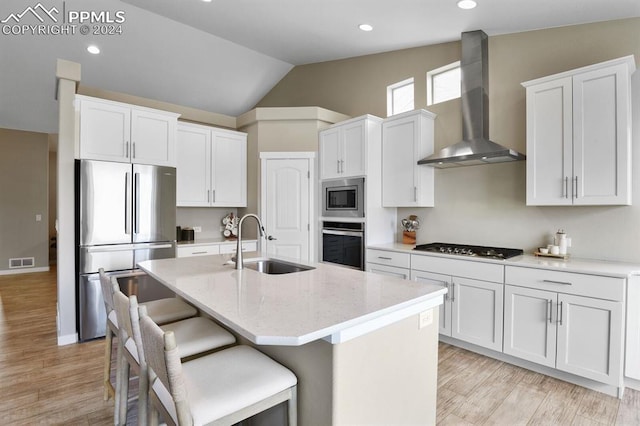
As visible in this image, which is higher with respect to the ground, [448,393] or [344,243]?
[344,243]

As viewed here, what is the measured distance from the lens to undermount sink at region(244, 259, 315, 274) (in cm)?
247

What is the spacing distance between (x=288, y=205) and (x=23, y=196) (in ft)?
19.2

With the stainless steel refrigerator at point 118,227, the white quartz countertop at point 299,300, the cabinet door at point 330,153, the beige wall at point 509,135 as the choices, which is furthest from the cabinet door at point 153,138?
the beige wall at point 509,135

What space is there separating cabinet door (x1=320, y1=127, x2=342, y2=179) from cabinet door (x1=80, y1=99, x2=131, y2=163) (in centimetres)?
222

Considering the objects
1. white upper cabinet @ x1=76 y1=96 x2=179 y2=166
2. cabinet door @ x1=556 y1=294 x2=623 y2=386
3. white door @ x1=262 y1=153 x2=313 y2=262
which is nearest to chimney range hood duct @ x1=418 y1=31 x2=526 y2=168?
cabinet door @ x1=556 y1=294 x2=623 y2=386

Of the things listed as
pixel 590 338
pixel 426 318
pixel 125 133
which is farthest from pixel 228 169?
pixel 590 338

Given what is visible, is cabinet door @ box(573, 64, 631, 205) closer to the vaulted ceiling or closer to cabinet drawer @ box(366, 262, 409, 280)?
the vaulted ceiling

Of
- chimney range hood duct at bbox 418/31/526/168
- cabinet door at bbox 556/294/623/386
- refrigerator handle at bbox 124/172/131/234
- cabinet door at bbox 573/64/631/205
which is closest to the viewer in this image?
cabinet door at bbox 556/294/623/386

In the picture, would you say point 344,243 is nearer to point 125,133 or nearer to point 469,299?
point 469,299

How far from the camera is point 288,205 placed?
4.52 meters

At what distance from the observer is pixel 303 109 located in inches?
179

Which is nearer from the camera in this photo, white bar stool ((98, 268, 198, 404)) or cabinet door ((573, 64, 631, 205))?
white bar stool ((98, 268, 198, 404))

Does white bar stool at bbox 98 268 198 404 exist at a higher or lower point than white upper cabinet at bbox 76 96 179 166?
lower

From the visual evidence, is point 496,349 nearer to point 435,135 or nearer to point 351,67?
point 435,135
